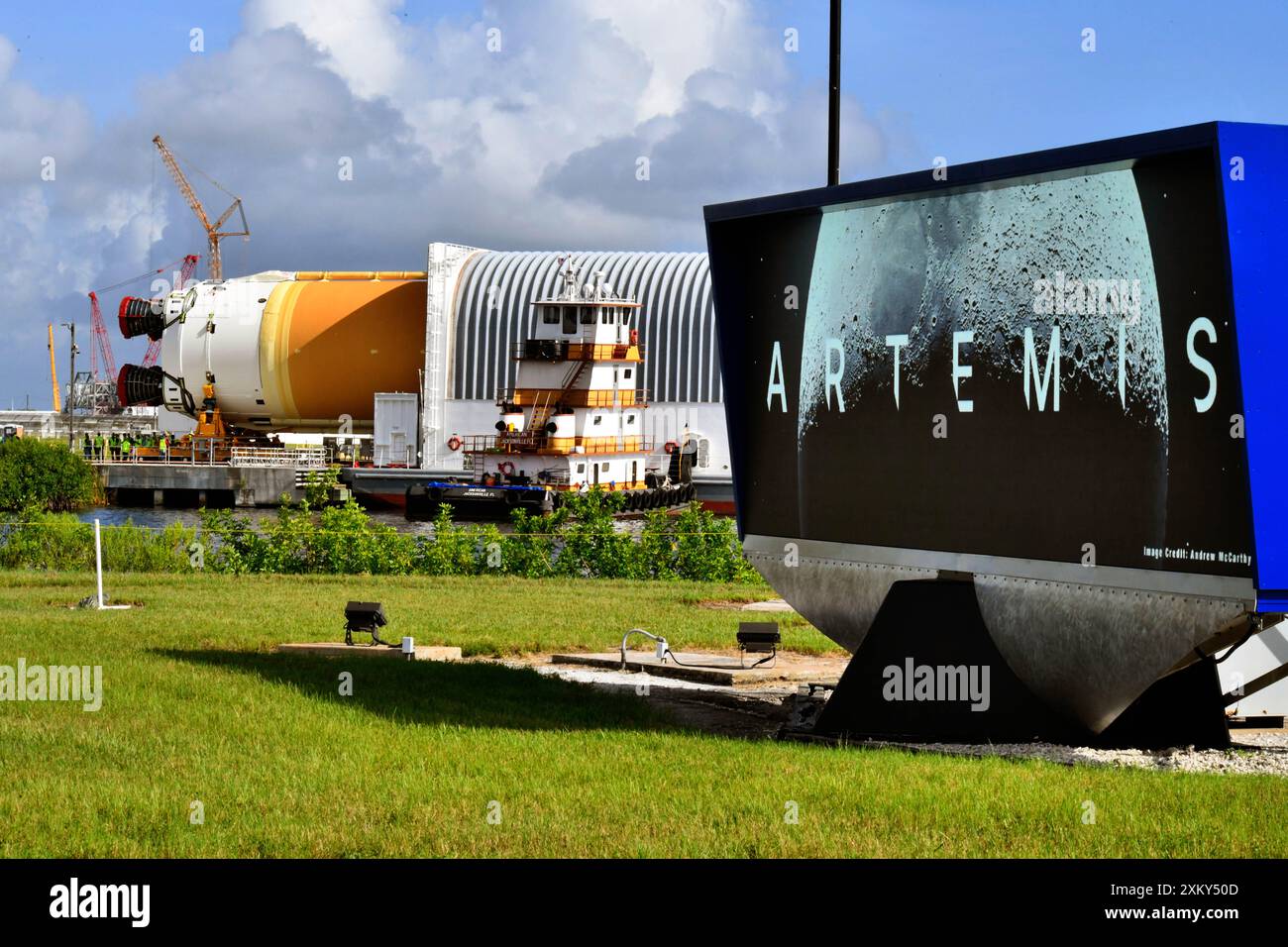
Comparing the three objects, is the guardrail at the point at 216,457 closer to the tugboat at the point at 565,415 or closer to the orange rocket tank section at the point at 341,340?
the orange rocket tank section at the point at 341,340

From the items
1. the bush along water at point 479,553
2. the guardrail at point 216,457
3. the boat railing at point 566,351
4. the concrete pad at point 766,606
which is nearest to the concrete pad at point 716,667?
the concrete pad at point 766,606

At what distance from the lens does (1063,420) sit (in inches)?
415

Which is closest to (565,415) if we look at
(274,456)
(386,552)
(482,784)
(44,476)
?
(274,456)

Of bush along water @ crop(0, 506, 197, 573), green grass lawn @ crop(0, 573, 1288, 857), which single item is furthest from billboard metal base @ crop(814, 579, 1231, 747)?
bush along water @ crop(0, 506, 197, 573)

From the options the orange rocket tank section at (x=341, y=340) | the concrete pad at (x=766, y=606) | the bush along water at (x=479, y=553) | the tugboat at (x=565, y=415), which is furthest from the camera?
the orange rocket tank section at (x=341, y=340)

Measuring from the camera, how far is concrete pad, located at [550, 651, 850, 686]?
14.8 metres

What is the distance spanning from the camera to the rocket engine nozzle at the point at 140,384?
7862 centimetres

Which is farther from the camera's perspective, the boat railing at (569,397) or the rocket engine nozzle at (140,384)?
the rocket engine nozzle at (140,384)

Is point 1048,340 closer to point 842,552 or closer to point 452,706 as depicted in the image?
point 842,552

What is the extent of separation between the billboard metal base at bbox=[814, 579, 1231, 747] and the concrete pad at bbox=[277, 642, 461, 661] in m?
5.43

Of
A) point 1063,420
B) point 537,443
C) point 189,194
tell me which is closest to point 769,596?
point 1063,420

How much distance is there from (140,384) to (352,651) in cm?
6778

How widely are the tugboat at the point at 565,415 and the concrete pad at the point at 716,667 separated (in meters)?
38.8

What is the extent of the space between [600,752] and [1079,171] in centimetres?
500
